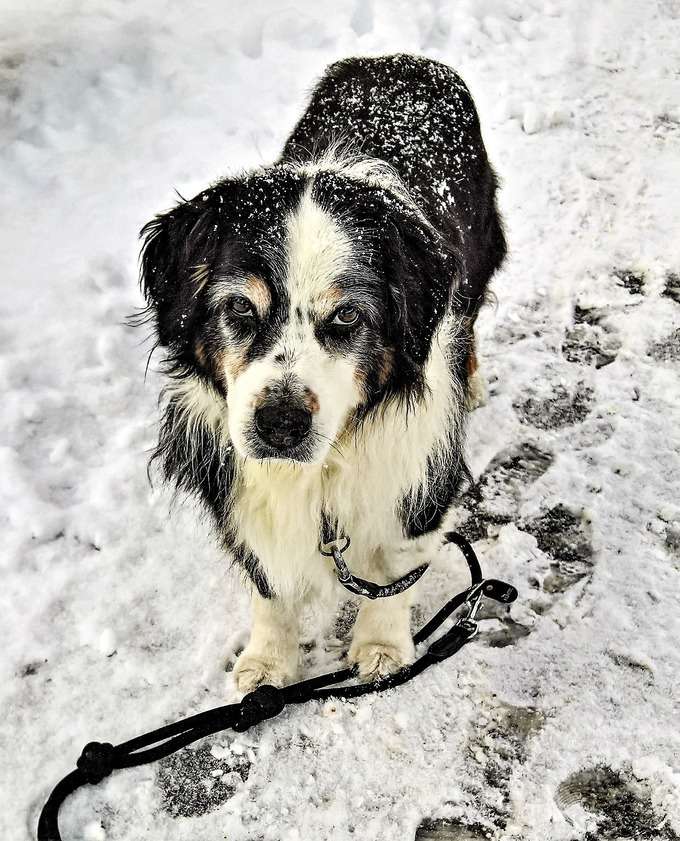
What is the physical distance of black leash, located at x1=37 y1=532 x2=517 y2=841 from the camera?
2.45 meters

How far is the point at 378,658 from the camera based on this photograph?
2799 mm

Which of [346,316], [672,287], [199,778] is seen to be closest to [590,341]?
[672,287]

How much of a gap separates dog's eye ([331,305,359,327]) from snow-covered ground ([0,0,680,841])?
4.48 ft

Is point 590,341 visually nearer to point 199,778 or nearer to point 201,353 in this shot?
point 201,353

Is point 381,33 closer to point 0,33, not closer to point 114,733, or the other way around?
point 0,33

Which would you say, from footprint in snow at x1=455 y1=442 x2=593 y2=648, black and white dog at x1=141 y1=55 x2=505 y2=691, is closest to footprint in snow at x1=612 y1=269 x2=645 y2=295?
footprint in snow at x1=455 y1=442 x2=593 y2=648

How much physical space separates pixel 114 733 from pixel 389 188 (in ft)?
6.67

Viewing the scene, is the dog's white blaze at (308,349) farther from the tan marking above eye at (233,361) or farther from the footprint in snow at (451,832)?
the footprint in snow at (451,832)

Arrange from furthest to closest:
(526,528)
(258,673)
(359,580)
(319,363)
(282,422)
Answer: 1. (526,528)
2. (258,673)
3. (359,580)
4. (319,363)
5. (282,422)

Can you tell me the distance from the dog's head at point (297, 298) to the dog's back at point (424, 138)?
536 mm

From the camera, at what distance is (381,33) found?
5945 millimetres

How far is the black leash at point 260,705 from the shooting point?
245 cm

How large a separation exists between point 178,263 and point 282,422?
0.68m

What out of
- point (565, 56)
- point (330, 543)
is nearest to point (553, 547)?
point (330, 543)
